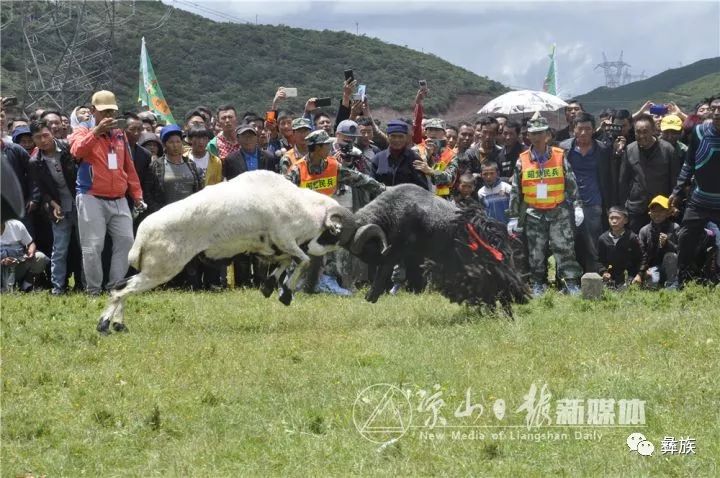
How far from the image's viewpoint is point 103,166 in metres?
13.1

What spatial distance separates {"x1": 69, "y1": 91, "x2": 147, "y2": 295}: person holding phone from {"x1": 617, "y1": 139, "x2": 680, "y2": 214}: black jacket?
6722mm

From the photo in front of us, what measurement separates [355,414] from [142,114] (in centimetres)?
1008

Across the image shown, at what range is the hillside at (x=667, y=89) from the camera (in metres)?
45.0

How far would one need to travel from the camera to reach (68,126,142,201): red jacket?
1306cm

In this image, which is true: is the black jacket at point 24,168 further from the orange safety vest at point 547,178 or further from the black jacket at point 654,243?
the black jacket at point 654,243

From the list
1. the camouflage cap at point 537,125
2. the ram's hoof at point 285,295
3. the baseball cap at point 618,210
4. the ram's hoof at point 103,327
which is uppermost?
the camouflage cap at point 537,125

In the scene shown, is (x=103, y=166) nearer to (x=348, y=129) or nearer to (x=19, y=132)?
(x=19, y=132)

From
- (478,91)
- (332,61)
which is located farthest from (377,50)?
(478,91)

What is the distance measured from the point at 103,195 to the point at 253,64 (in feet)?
170

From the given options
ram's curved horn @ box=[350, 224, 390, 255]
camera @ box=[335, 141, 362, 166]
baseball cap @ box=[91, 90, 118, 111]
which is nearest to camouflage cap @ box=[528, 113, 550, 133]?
camera @ box=[335, 141, 362, 166]

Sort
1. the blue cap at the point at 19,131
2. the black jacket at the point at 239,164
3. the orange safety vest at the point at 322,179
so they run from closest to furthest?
1. the orange safety vest at the point at 322,179
2. the black jacket at the point at 239,164
3. the blue cap at the point at 19,131

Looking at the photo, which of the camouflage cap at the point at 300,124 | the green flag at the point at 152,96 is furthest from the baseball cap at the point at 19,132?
the green flag at the point at 152,96

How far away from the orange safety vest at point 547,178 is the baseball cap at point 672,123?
2.12 m

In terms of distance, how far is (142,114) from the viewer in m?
16.6
